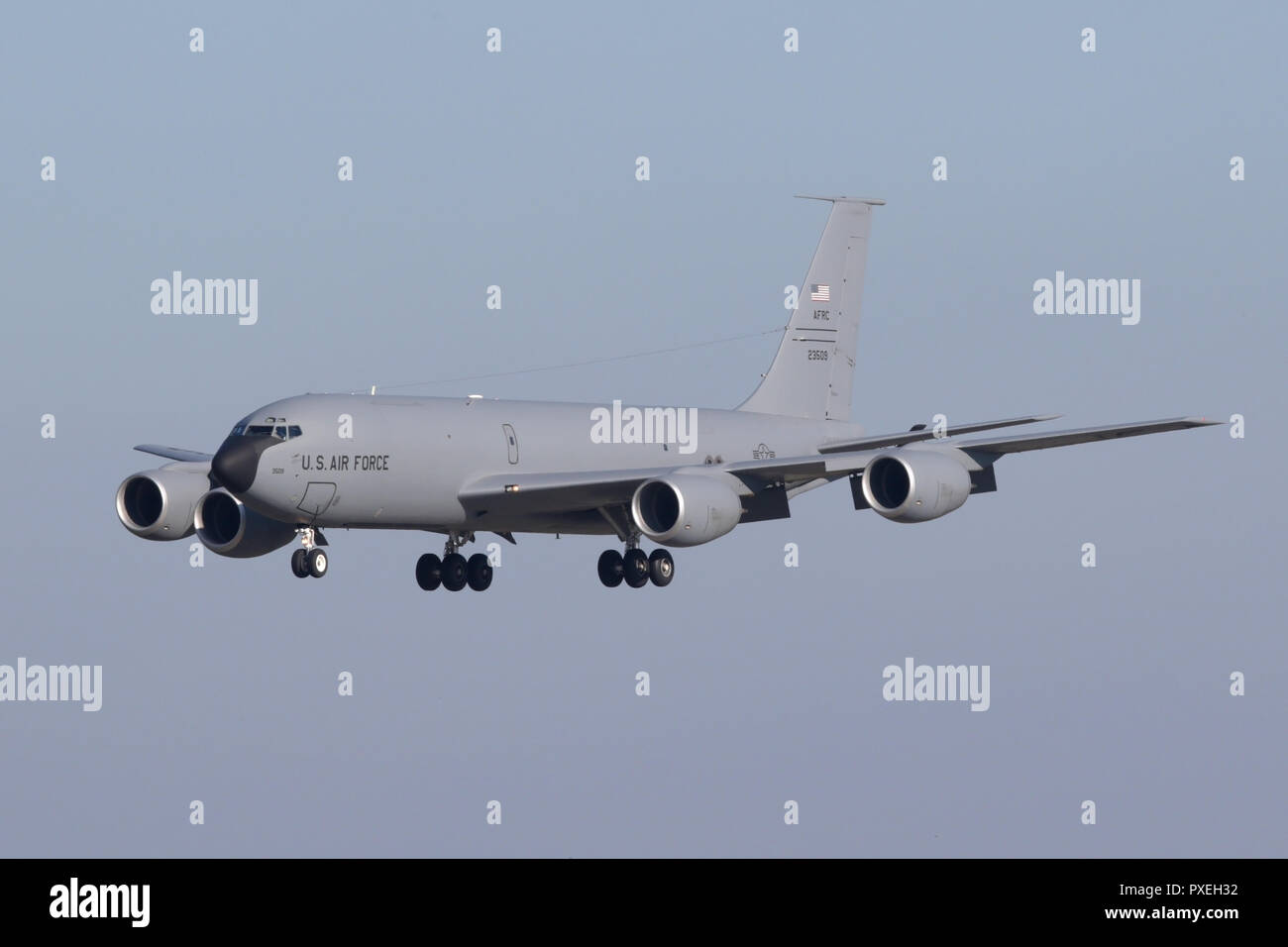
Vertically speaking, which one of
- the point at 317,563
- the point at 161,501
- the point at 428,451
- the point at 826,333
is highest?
the point at 826,333

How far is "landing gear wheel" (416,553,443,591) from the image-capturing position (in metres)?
59.8

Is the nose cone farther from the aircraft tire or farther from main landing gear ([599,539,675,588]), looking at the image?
main landing gear ([599,539,675,588])

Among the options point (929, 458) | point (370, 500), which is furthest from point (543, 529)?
point (929, 458)

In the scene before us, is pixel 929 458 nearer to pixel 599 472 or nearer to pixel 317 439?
pixel 599 472

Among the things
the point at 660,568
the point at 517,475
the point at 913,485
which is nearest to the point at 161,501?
the point at 517,475

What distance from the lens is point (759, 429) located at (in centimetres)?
6397

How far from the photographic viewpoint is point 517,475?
187 ft

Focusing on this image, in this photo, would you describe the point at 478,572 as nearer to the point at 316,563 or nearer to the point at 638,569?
the point at 638,569

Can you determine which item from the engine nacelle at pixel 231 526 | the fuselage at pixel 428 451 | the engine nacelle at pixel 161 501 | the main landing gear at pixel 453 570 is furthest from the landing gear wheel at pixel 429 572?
the engine nacelle at pixel 161 501

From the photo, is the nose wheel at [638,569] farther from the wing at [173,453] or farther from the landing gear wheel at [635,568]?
the wing at [173,453]

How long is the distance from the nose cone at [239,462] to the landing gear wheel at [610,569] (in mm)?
10533

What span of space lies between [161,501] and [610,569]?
37.1ft

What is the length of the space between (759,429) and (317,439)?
15171 mm

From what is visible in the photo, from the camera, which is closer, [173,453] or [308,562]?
[308,562]
